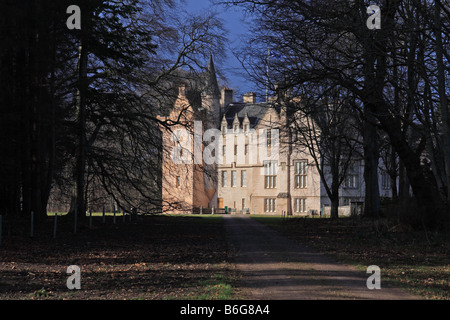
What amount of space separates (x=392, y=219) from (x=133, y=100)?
12.1m

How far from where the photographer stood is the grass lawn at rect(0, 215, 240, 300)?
843cm

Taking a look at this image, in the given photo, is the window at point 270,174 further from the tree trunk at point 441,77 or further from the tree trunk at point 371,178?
the tree trunk at point 441,77

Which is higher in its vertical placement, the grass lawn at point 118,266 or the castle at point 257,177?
the castle at point 257,177

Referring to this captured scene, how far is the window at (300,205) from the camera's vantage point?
5828cm

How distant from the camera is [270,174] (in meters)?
61.5

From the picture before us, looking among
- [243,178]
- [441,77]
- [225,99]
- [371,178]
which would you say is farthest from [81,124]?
[225,99]

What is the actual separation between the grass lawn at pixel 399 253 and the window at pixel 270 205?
39.3 meters

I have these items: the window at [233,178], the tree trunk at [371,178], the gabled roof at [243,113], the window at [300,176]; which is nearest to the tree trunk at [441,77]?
the tree trunk at [371,178]

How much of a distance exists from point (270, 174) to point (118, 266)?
50500 mm

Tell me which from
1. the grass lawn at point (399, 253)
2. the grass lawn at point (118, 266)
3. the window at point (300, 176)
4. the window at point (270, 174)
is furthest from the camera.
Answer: the window at point (270, 174)

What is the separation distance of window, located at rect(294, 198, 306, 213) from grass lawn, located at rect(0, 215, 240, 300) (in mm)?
40125

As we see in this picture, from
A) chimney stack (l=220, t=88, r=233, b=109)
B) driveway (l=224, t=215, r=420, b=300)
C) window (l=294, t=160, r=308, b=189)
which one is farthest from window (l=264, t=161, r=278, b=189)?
driveway (l=224, t=215, r=420, b=300)

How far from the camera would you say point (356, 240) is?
709 inches

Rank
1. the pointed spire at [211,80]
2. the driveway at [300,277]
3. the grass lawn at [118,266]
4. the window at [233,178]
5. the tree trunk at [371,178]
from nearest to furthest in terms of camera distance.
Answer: the driveway at [300,277]
the grass lawn at [118,266]
the pointed spire at [211,80]
the tree trunk at [371,178]
the window at [233,178]
